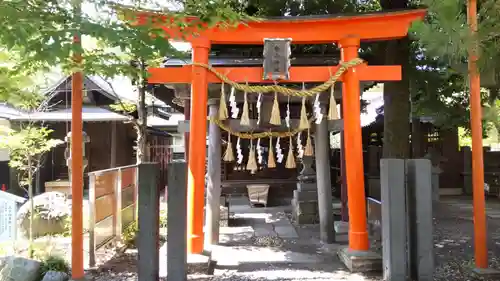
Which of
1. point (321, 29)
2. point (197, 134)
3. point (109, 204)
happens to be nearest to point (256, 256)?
point (197, 134)

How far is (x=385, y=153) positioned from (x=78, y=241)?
6.78 meters

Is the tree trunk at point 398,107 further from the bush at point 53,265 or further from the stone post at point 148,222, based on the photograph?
the bush at point 53,265

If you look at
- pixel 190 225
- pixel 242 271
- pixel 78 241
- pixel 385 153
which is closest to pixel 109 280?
pixel 78 241

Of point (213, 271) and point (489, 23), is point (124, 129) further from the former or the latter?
point (489, 23)

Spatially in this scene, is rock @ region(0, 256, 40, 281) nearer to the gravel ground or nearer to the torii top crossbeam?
the gravel ground

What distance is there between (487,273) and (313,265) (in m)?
2.34

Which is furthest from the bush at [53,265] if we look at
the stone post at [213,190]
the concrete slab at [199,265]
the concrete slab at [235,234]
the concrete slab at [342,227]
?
the concrete slab at [342,227]

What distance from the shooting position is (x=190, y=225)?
19.8ft

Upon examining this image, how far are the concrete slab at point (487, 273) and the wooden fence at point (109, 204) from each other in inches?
217

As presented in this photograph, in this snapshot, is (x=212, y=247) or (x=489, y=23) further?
(x=212, y=247)

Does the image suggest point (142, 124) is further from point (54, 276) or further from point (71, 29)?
point (71, 29)

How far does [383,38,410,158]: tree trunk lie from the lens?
9.05 metres

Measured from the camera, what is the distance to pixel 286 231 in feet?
29.7

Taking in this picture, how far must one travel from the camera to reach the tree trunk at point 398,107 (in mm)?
9055
